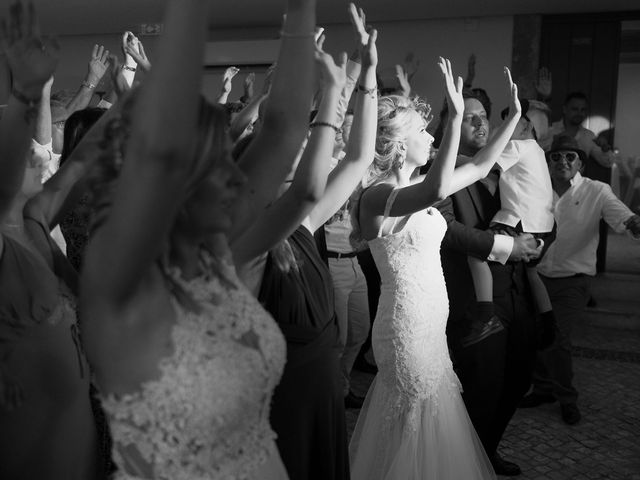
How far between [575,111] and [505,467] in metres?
4.58

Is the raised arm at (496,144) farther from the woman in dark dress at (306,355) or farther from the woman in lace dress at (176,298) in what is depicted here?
the woman in lace dress at (176,298)

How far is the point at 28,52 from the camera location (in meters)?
1.59

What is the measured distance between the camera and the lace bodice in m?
2.74

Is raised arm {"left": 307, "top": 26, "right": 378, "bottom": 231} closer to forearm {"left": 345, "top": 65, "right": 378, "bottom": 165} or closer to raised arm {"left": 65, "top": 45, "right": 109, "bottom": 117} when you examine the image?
forearm {"left": 345, "top": 65, "right": 378, "bottom": 165}

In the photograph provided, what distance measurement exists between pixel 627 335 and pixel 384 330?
4515 mm

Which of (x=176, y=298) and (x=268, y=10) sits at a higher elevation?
(x=268, y=10)

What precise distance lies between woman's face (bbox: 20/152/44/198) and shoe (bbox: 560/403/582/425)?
330 cm

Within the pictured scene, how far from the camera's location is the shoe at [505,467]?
3.45 metres

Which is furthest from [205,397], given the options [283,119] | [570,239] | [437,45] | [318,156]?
[437,45]

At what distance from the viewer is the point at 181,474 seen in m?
1.22

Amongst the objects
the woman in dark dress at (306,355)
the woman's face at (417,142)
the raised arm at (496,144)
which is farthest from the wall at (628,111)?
the woman in dark dress at (306,355)

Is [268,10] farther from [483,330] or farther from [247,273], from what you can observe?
[247,273]

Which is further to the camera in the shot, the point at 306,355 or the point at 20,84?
the point at 306,355

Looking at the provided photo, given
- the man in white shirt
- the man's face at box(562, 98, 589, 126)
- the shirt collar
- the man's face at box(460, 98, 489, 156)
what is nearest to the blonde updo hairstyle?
the man's face at box(460, 98, 489, 156)
